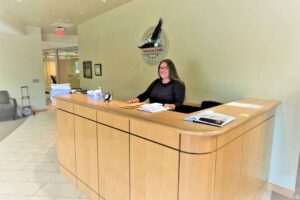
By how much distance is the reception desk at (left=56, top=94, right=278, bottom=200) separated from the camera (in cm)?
155

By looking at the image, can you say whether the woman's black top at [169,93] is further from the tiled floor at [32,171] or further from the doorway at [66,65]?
the doorway at [66,65]

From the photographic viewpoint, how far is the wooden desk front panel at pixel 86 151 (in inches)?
94.7

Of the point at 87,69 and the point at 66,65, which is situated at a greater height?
the point at 66,65

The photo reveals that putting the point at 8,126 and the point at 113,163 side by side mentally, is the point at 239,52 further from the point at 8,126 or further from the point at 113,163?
the point at 8,126

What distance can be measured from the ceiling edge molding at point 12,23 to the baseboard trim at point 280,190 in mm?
6239

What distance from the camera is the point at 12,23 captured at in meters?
5.81

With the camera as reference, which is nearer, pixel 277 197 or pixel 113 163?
pixel 113 163

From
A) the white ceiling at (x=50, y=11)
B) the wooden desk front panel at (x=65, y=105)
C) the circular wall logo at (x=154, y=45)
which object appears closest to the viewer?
the wooden desk front panel at (x=65, y=105)

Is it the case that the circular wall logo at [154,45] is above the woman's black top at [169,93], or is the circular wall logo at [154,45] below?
above

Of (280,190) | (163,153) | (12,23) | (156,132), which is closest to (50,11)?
(12,23)

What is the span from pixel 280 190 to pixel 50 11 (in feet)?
19.1

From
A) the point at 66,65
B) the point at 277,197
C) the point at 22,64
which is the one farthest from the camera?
the point at 66,65

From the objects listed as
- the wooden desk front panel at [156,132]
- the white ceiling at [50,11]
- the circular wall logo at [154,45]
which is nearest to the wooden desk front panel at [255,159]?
the wooden desk front panel at [156,132]

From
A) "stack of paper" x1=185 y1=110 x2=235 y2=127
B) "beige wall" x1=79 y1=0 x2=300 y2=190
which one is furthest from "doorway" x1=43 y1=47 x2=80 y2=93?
"stack of paper" x1=185 y1=110 x2=235 y2=127
